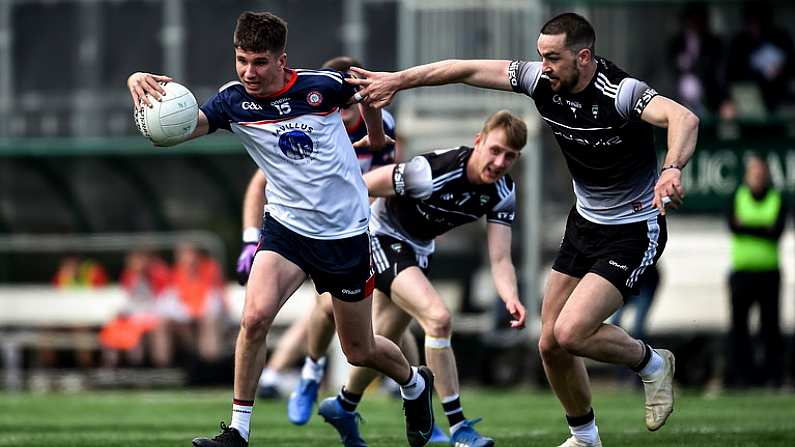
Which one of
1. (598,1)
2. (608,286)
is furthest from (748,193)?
(608,286)

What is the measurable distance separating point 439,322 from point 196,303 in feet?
37.3

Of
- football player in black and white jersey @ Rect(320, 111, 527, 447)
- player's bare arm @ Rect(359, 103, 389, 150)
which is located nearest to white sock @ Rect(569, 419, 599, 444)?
football player in black and white jersey @ Rect(320, 111, 527, 447)

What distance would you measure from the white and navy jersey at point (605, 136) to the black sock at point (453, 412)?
1424 millimetres

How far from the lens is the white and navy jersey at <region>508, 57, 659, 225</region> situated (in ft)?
25.6

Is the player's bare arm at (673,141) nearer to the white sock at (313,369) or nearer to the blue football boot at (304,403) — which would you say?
the white sock at (313,369)

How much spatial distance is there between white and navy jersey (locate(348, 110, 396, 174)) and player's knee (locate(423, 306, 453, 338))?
1.19 metres

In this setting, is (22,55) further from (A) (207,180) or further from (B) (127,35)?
(A) (207,180)

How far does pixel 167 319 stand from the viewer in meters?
19.9

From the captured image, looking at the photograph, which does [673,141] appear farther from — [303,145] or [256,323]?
[256,323]

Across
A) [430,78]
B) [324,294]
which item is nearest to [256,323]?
[430,78]

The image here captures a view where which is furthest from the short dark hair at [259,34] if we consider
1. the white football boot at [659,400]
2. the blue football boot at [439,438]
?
the blue football boot at [439,438]

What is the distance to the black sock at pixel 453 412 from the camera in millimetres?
8922

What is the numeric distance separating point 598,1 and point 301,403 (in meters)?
8.76

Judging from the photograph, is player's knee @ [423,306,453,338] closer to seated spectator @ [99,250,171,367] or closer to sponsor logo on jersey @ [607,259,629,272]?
→ sponsor logo on jersey @ [607,259,629,272]
